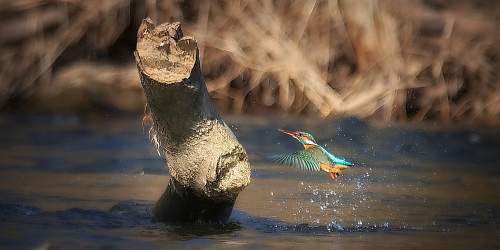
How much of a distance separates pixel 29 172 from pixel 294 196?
216 centimetres

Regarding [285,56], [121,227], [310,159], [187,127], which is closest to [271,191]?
[310,159]

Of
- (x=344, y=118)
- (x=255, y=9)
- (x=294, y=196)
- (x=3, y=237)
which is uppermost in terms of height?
(x=255, y=9)

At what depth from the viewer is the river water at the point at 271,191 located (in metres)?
3.36

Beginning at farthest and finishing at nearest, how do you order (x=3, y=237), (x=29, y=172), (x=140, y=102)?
(x=140, y=102), (x=29, y=172), (x=3, y=237)

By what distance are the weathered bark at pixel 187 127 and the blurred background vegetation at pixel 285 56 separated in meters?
5.94

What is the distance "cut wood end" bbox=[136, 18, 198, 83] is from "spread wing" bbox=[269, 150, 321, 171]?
A: 3.62ft

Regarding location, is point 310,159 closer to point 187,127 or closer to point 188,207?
point 188,207

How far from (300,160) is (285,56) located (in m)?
5.38

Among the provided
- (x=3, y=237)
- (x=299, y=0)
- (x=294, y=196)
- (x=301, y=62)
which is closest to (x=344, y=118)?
(x=301, y=62)

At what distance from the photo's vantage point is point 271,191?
4.86m

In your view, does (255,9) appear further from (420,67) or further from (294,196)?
(294,196)

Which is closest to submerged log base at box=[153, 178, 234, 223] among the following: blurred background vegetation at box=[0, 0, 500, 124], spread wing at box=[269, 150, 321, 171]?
spread wing at box=[269, 150, 321, 171]

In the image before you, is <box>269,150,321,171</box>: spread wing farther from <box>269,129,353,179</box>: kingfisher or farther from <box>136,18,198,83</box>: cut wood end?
<box>136,18,198,83</box>: cut wood end

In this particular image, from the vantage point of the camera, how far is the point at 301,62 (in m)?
9.00
